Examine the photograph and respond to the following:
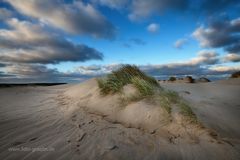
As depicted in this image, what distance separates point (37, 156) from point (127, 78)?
3.36m

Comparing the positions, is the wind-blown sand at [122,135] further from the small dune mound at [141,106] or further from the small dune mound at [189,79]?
the small dune mound at [189,79]

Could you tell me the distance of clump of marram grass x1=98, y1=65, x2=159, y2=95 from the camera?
443 centimetres

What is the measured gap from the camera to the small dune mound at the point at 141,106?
10.5 ft

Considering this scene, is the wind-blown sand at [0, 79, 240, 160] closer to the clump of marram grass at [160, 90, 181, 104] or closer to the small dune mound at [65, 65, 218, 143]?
the small dune mound at [65, 65, 218, 143]

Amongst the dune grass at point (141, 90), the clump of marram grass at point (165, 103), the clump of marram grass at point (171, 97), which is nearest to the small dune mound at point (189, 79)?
Result: the dune grass at point (141, 90)

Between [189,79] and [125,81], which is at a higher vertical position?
[125,81]

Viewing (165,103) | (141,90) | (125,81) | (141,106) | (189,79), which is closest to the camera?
(165,103)

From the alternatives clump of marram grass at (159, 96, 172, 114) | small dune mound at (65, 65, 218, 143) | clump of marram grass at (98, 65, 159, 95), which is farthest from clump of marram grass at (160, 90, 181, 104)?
clump of marram grass at (98, 65, 159, 95)

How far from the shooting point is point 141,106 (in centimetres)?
386

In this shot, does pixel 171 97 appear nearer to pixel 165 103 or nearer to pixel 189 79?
pixel 165 103

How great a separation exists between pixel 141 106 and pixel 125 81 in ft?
4.89

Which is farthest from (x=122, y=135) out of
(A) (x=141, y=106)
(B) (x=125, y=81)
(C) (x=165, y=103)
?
(B) (x=125, y=81)

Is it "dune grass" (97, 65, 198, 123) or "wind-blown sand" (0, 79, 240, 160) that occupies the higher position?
"dune grass" (97, 65, 198, 123)

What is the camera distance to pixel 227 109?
3.90 m
